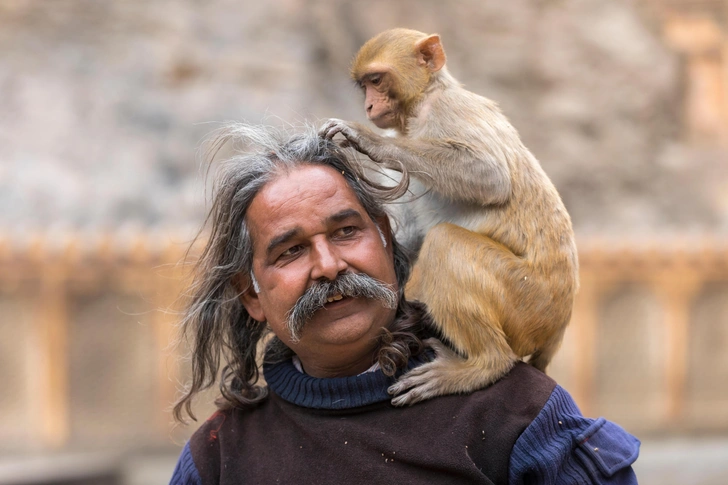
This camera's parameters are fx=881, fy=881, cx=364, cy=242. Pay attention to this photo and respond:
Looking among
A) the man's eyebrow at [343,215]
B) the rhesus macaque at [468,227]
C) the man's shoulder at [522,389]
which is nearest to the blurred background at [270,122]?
the rhesus macaque at [468,227]

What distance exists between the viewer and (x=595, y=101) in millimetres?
14055

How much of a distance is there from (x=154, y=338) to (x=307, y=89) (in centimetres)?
472

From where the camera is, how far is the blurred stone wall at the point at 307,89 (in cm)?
1230

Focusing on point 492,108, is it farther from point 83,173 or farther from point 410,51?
point 83,173

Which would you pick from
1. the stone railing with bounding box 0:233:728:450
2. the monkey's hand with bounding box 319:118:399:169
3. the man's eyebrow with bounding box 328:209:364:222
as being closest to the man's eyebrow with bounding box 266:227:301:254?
the man's eyebrow with bounding box 328:209:364:222

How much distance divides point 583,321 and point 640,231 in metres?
1.49

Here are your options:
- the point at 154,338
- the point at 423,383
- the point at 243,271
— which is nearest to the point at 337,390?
A: the point at 423,383

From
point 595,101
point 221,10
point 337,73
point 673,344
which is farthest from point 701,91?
point 221,10

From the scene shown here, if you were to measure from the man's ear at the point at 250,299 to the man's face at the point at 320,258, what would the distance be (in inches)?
5.2

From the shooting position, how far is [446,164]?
305 centimetres

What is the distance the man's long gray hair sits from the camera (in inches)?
106

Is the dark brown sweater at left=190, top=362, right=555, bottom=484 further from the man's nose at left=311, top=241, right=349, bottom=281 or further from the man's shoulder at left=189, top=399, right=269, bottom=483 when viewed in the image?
the man's nose at left=311, top=241, right=349, bottom=281

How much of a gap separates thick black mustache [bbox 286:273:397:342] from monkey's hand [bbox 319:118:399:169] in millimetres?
527

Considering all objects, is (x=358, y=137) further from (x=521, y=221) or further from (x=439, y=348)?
(x=439, y=348)
